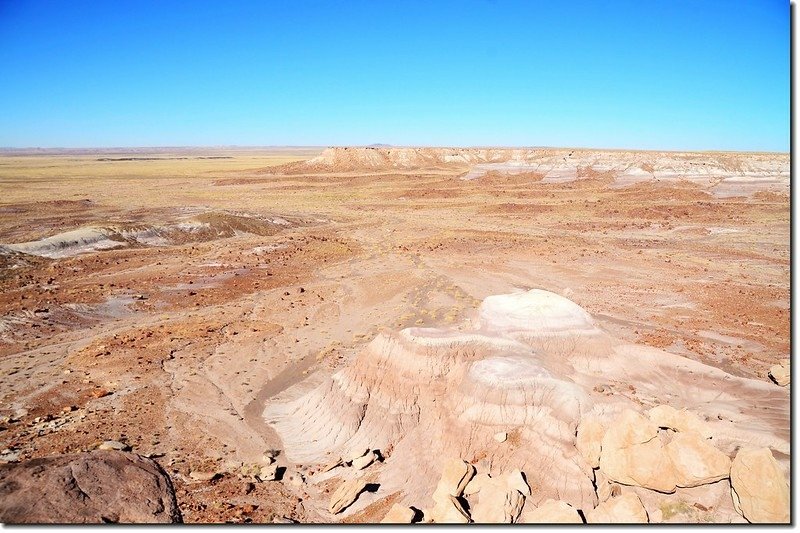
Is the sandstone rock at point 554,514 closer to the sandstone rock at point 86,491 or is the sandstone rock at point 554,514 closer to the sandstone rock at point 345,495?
the sandstone rock at point 345,495

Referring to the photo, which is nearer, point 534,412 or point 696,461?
point 696,461

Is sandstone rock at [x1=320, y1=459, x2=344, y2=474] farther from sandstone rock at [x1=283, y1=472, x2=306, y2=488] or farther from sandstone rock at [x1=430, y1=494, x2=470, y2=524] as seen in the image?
sandstone rock at [x1=430, y1=494, x2=470, y2=524]

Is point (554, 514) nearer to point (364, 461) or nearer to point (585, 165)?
point (364, 461)

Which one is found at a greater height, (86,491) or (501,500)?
(501,500)

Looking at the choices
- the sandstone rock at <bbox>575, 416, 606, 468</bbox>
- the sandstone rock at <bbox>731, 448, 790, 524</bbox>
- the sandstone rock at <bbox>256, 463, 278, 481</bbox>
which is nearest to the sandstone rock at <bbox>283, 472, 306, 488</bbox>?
the sandstone rock at <bbox>256, 463, 278, 481</bbox>

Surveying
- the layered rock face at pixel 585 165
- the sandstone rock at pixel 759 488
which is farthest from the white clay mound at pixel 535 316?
the layered rock face at pixel 585 165

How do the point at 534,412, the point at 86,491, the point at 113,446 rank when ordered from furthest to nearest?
1. the point at 113,446
2. the point at 534,412
3. the point at 86,491

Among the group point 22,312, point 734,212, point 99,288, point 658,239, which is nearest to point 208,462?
point 22,312

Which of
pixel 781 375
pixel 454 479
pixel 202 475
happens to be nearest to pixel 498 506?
pixel 454 479
